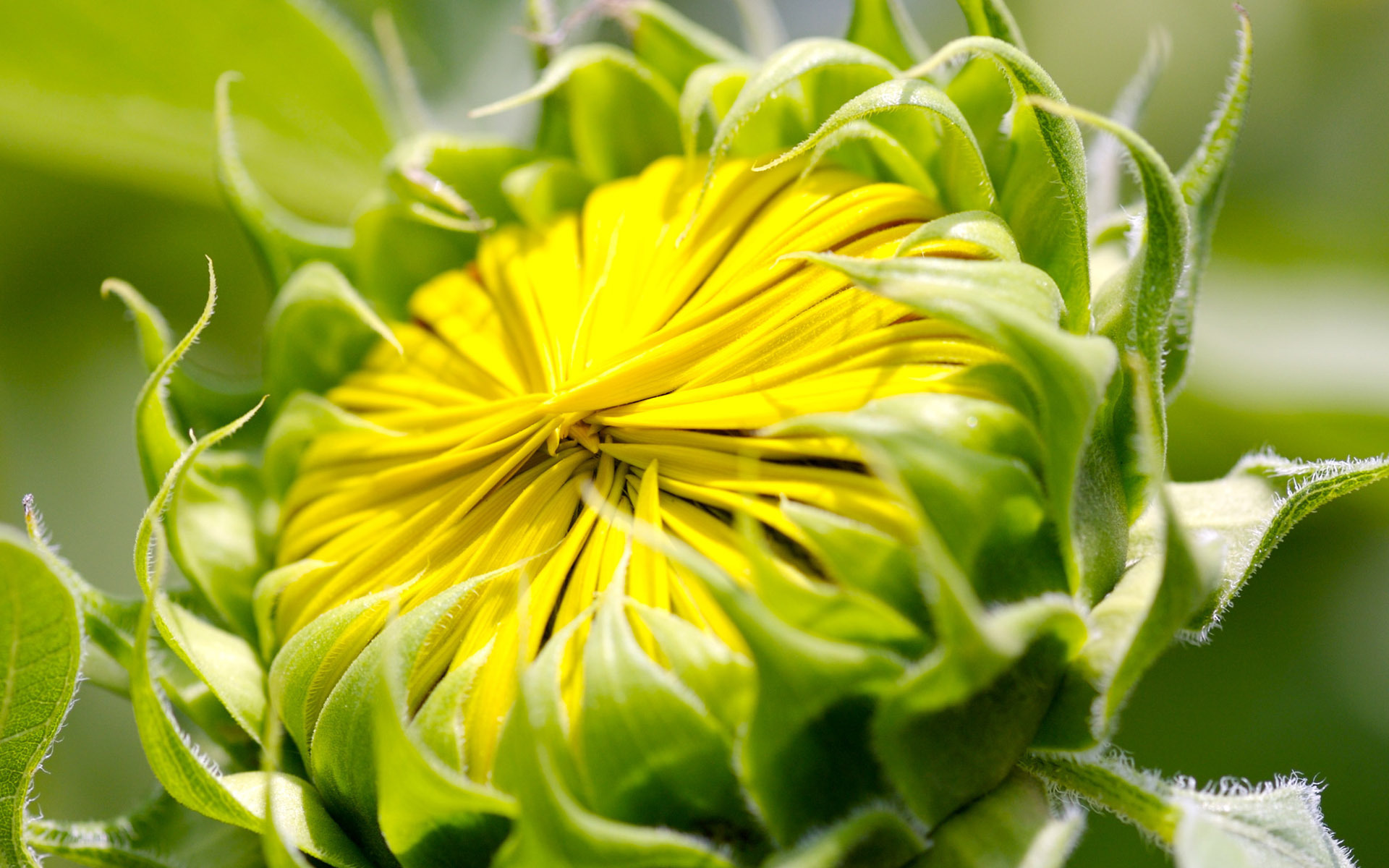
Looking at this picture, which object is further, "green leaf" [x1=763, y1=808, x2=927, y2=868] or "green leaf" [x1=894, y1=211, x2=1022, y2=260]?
"green leaf" [x1=894, y1=211, x2=1022, y2=260]

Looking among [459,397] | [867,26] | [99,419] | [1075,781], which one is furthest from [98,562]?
[1075,781]

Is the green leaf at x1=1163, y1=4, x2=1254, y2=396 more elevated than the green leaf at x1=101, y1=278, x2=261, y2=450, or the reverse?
the green leaf at x1=101, y1=278, x2=261, y2=450

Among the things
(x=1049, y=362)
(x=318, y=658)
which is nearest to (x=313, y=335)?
(x=318, y=658)

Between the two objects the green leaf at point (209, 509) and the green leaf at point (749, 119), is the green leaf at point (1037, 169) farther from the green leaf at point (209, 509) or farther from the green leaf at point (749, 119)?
the green leaf at point (209, 509)

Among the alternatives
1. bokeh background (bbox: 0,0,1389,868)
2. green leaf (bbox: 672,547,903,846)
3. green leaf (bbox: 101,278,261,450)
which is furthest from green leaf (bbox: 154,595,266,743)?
bokeh background (bbox: 0,0,1389,868)

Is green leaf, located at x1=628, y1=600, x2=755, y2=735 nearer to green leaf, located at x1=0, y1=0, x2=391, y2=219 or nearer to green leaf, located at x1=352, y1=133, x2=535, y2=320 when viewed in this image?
green leaf, located at x1=352, y1=133, x2=535, y2=320

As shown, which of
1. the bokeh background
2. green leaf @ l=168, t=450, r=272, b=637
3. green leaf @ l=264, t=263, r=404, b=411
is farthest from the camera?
the bokeh background

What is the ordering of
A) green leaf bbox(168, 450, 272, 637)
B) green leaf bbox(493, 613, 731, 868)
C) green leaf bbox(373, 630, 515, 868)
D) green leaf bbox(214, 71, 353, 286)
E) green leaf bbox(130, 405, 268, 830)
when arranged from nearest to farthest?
green leaf bbox(493, 613, 731, 868), green leaf bbox(373, 630, 515, 868), green leaf bbox(130, 405, 268, 830), green leaf bbox(168, 450, 272, 637), green leaf bbox(214, 71, 353, 286)

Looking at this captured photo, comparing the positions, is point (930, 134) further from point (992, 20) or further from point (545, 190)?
point (545, 190)
